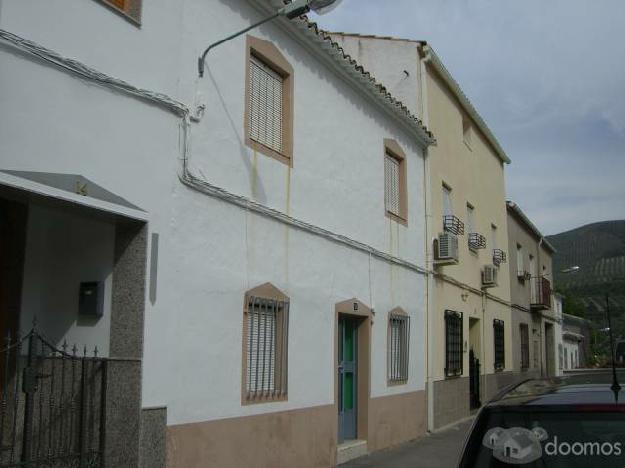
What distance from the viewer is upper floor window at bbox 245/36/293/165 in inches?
314

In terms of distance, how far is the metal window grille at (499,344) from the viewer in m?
18.8

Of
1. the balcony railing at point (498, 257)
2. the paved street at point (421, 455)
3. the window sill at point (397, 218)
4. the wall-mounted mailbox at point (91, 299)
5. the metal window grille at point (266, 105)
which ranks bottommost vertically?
the paved street at point (421, 455)

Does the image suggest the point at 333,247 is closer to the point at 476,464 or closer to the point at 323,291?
the point at 323,291

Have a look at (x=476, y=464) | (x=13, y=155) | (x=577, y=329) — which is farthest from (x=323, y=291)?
(x=577, y=329)

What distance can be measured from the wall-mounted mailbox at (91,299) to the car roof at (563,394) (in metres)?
3.50

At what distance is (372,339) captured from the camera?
34.7 ft

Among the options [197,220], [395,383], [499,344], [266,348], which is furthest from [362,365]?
[499,344]

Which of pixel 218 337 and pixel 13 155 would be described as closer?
pixel 13 155

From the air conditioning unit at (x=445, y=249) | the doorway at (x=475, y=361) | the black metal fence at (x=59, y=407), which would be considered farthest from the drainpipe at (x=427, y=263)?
the black metal fence at (x=59, y=407)

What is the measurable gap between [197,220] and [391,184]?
19.5 feet

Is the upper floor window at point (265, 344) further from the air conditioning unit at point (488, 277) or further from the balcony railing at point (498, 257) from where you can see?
the balcony railing at point (498, 257)

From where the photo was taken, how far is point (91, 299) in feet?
19.8

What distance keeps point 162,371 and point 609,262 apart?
2774cm

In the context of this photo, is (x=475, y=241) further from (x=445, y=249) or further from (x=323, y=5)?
(x=323, y=5)
